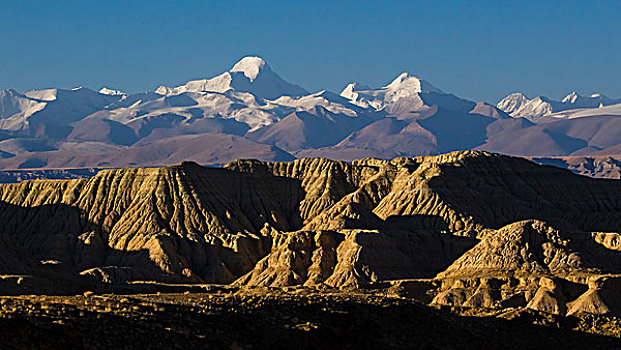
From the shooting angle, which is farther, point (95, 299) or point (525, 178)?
point (525, 178)

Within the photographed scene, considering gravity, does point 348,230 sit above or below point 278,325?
above

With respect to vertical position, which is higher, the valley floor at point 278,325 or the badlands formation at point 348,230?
the badlands formation at point 348,230

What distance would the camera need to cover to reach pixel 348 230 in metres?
156

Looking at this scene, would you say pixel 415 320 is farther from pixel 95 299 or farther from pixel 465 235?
pixel 465 235

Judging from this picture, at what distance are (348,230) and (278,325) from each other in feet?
328

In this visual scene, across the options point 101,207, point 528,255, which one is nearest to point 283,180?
point 101,207

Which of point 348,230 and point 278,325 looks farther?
point 348,230

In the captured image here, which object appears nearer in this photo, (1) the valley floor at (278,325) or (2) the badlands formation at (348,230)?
(1) the valley floor at (278,325)

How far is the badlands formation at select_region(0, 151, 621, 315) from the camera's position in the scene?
130 metres

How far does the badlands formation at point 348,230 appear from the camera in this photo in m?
130

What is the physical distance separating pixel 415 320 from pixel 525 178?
137157mm

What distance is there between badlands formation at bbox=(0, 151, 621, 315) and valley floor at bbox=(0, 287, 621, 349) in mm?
47968

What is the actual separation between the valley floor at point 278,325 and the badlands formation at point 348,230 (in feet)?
157

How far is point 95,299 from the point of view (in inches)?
2371
